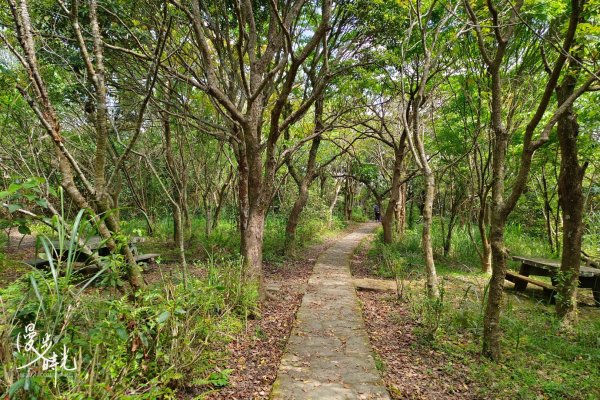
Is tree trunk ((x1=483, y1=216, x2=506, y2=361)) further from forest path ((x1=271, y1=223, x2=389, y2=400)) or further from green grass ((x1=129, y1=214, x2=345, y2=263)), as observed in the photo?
green grass ((x1=129, y1=214, x2=345, y2=263))

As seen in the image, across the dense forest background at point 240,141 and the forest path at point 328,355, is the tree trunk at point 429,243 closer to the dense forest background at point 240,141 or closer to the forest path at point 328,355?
the dense forest background at point 240,141

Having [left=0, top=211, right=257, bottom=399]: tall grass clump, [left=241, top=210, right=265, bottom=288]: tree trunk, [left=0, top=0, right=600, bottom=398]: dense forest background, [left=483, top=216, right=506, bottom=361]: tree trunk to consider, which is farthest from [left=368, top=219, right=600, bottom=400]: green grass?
[left=0, top=211, right=257, bottom=399]: tall grass clump

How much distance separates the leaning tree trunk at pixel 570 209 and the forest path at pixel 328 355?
2.86m

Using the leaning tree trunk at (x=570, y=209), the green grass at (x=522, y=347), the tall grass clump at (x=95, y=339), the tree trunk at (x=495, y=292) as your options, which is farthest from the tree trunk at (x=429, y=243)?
the tall grass clump at (x=95, y=339)

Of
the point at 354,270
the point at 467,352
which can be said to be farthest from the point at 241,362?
the point at 354,270

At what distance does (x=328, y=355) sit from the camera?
12.1 feet

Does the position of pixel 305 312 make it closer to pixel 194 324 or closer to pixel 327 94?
pixel 194 324

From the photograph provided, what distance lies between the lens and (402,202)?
14.7 m

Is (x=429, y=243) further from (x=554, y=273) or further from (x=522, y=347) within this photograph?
(x=554, y=273)

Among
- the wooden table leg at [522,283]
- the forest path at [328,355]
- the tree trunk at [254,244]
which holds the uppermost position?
the tree trunk at [254,244]

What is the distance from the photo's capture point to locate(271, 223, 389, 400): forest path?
9.81 ft

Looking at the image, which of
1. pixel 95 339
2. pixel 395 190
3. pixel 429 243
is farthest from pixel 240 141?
pixel 395 190

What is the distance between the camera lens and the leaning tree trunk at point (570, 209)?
181 inches

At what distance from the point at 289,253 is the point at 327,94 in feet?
14.3
